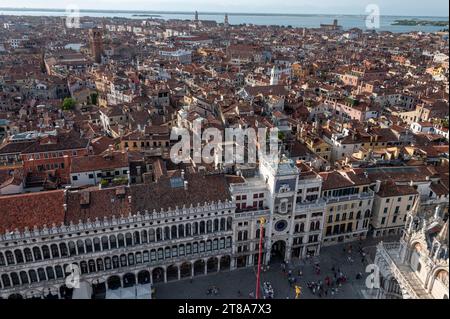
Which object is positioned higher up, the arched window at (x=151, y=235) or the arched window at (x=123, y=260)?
the arched window at (x=151, y=235)

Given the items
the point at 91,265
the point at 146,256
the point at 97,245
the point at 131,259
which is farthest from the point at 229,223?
the point at 91,265

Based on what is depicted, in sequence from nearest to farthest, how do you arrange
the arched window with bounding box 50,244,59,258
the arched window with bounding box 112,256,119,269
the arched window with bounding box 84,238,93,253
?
the arched window with bounding box 50,244,59,258 → the arched window with bounding box 84,238,93,253 → the arched window with bounding box 112,256,119,269

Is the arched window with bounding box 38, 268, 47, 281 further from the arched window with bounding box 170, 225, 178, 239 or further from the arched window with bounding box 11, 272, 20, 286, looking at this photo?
the arched window with bounding box 170, 225, 178, 239

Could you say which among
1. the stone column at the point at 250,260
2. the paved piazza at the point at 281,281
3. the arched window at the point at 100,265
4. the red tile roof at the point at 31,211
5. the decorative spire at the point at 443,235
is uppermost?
the decorative spire at the point at 443,235

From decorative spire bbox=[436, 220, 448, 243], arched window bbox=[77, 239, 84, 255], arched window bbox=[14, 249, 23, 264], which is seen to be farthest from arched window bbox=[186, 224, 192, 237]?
decorative spire bbox=[436, 220, 448, 243]

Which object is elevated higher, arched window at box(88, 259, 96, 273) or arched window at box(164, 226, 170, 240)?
arched window at box(164, 226, 170, 240)

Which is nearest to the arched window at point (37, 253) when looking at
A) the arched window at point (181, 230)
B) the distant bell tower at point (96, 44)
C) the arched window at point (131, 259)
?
the arched window at point (131, 259)

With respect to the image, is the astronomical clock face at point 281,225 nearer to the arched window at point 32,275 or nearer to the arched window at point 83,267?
the arched window at point 83,267

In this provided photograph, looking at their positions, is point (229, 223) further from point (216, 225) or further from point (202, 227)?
point (202, 227)
